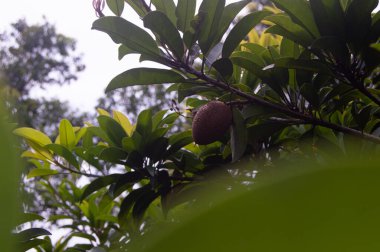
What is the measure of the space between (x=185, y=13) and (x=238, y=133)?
0.28 metres

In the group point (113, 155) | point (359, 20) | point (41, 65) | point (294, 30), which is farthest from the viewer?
A: point (41, 65)

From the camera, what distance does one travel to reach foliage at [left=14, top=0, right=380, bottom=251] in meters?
0.95

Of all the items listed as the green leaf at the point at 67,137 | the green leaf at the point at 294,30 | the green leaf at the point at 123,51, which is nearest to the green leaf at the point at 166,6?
the green leaf at the point at 123,51

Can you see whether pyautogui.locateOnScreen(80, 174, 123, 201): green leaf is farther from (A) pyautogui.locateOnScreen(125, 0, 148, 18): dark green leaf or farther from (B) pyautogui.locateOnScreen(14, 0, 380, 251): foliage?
(A) pyautogui.locateOnScreen(125, 0, 148, 18): dark green leaf

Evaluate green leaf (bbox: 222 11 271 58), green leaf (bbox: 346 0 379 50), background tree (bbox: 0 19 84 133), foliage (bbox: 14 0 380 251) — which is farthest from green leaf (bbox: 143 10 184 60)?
background tree (bbox: 0 19 84 133)

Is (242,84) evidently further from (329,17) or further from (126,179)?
(126,179)

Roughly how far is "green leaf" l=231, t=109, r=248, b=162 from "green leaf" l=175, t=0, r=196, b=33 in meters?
0.21

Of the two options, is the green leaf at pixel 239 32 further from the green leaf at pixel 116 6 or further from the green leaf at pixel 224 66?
the green leaf at pixel 116 6

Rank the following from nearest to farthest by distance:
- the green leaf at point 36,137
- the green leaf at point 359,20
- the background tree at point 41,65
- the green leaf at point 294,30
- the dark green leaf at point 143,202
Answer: the green leaf at point 359,20 → the green leaf at point 294,30 → the dark green leaf at point 143,202 → the green leaf at point 36,137 → the background tree at point 41,65

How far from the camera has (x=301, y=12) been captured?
37.7 inches

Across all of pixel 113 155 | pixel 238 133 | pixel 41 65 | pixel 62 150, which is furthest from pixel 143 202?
pixel 41 65

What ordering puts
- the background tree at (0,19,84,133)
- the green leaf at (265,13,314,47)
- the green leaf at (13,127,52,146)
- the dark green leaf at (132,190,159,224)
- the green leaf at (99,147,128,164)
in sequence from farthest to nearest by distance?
the background tree at (0,19,84,133), the green leaf at (13,127,52,146), the dark green leaf at (132,190,159,224), the green leaf at (99,147,128,164), the green leaf at (265,13,314,47)

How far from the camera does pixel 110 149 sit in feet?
3.79

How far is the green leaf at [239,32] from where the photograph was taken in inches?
41.0
